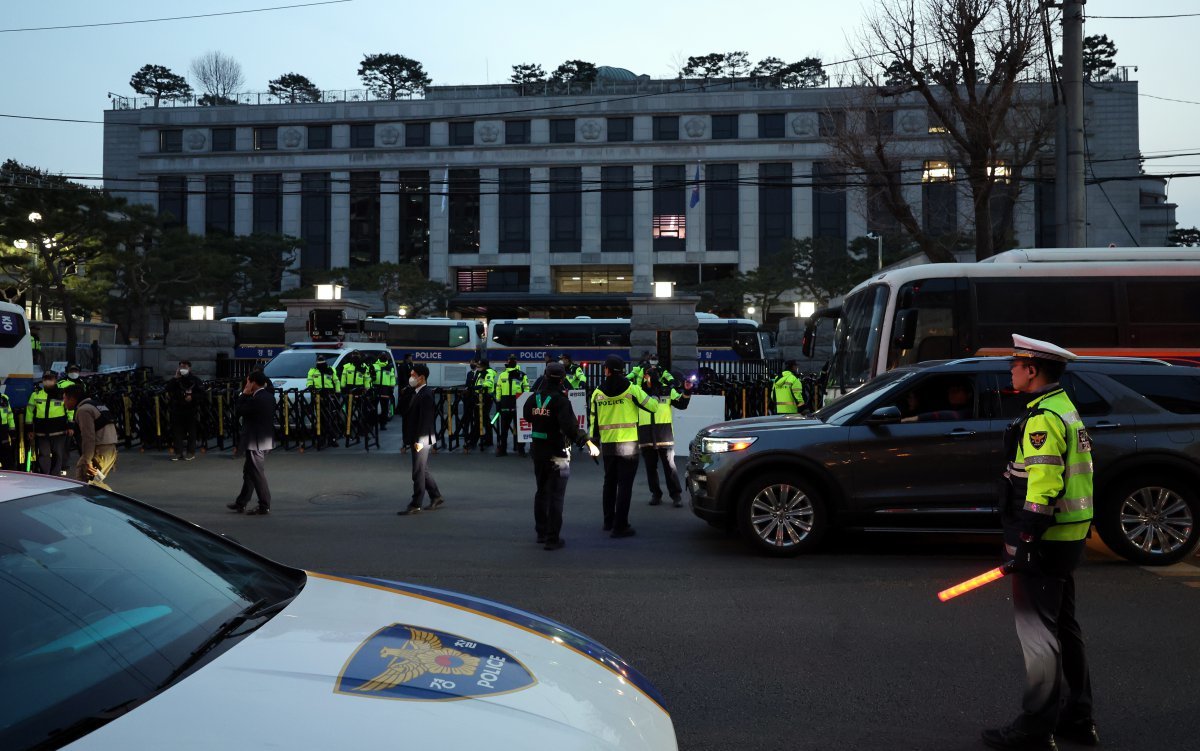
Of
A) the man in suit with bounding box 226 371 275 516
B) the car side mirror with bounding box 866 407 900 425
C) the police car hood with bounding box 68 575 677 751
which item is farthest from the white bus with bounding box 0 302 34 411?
the police car hood with bounding box 68 575 677 751

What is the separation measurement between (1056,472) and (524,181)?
62.4 m

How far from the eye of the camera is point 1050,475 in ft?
14.2

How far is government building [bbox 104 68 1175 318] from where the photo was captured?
6412 centimetres

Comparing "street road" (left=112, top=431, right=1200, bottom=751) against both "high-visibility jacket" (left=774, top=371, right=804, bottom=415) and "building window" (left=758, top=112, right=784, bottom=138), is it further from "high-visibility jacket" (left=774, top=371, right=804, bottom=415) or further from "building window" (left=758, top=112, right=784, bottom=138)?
"building window" (left=758, top=112, right=784, bottom=138)

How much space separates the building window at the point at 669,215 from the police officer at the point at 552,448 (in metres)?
56.9

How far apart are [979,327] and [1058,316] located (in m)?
1.07

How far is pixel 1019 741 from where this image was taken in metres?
4.25

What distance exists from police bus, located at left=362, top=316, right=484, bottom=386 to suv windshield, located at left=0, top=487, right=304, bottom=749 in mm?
34644

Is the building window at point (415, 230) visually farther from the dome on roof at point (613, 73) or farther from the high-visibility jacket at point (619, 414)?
the high-visibility jacket at point (619, 414)

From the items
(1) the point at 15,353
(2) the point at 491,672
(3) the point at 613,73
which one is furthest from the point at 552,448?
(3) the point at 613,73

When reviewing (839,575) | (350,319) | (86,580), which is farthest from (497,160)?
(86,580)

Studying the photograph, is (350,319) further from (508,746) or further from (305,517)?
(508,746)

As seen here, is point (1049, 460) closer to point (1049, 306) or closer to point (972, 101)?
point (1049, 306)

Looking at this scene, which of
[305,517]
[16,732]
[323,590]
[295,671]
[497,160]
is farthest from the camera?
[497,160]
